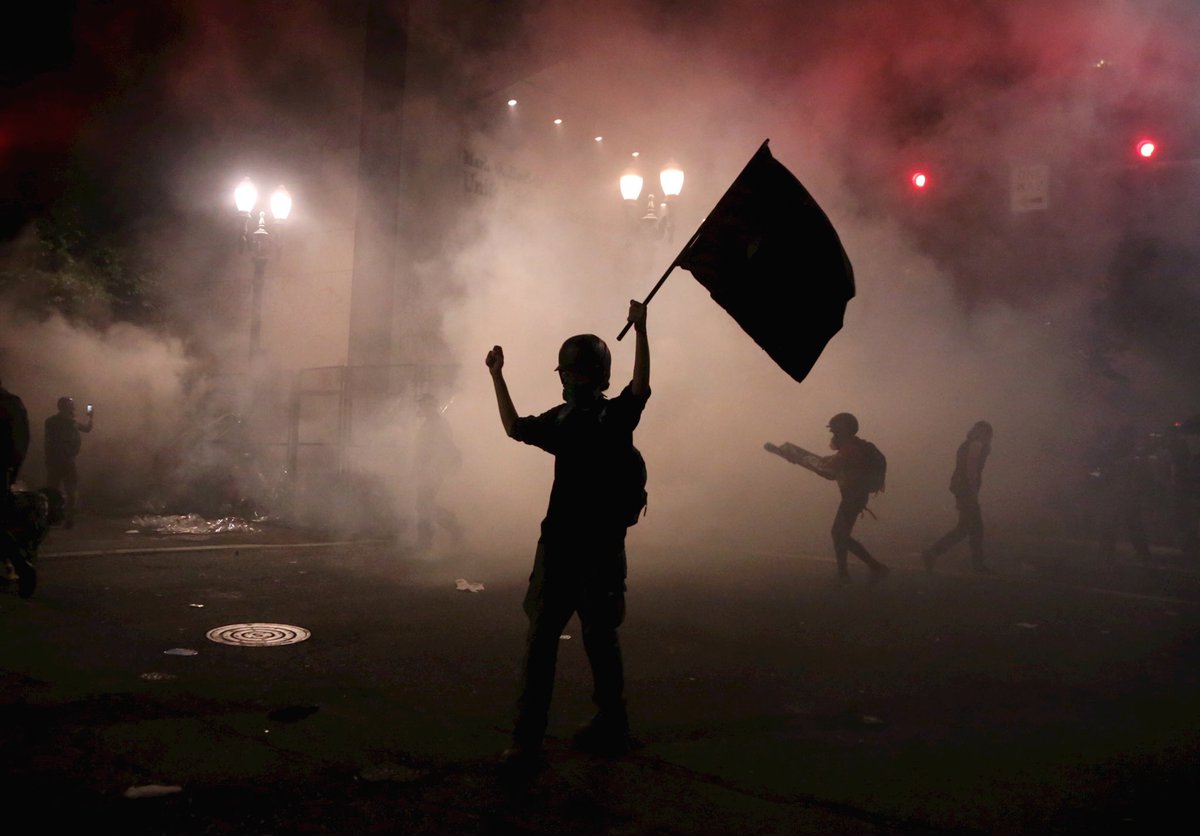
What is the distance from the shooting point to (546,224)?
12.9 meters

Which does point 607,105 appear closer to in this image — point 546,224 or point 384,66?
point 546,224

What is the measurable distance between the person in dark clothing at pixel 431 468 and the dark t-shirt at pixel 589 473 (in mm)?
5338

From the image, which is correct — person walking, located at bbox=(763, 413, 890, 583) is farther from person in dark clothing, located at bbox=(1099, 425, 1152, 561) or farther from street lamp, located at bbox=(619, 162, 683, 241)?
street lamp, located at bbox=(619, 162, 683, 241)

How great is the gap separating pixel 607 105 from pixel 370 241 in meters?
4.04

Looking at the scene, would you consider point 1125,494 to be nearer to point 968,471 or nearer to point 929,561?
point 968,471

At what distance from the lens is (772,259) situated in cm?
296

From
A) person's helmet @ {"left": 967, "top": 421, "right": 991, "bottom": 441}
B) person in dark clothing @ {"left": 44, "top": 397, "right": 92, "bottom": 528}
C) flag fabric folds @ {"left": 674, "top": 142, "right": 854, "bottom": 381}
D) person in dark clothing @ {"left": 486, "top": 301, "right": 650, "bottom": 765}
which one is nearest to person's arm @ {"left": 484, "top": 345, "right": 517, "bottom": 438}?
person in dark clothing @ {"left": 486, "top": 301, "right": 650, "bottom": 765}

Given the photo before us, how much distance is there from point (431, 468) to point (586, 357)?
17.8 ft

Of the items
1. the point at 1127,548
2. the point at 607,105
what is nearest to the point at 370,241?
the point at 607,105

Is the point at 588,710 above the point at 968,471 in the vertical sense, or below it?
below

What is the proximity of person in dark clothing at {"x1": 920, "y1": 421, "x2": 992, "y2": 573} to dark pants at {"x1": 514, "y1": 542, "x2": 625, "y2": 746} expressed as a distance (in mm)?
5531

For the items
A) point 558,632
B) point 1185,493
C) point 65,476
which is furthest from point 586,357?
point 1185,493

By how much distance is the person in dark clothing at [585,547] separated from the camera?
2.72 meters

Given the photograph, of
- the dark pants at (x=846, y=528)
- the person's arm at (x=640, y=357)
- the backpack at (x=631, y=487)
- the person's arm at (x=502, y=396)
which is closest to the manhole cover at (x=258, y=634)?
the person's arm at (x=502, y=396)
